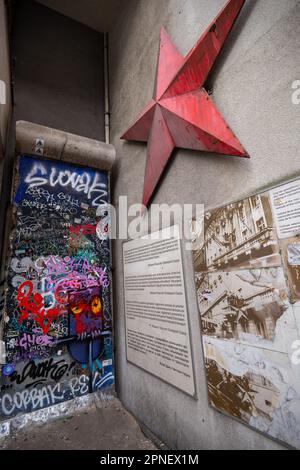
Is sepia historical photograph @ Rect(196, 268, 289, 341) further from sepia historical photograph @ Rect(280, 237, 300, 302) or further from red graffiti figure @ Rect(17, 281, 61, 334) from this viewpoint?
red graffiti figure @ Rect(17, 281, 61, 334)

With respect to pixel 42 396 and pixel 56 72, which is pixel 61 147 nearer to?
pixel 56 72

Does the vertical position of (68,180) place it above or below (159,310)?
above

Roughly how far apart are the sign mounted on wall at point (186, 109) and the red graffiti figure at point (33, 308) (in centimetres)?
144

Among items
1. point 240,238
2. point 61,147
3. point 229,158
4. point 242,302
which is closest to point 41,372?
point 242,302

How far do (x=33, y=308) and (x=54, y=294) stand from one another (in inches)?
8.7

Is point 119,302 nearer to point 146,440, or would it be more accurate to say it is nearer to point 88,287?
point 88,287

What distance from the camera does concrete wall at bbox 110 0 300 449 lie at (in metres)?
1.24

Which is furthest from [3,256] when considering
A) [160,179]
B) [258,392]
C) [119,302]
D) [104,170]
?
[258,392]

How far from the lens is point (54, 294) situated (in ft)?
7.49

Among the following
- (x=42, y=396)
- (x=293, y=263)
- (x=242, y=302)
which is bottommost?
(x=42, y=396)

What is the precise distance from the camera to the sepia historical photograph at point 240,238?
124 centimetres

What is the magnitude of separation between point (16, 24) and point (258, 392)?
15.2 feet

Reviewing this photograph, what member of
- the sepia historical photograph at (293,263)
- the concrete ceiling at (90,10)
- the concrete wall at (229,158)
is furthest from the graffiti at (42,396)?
the concrete ceiling at (90,10)

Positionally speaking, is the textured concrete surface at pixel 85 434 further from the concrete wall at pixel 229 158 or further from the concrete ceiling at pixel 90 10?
the concrete ceiling at pixel 90 10
